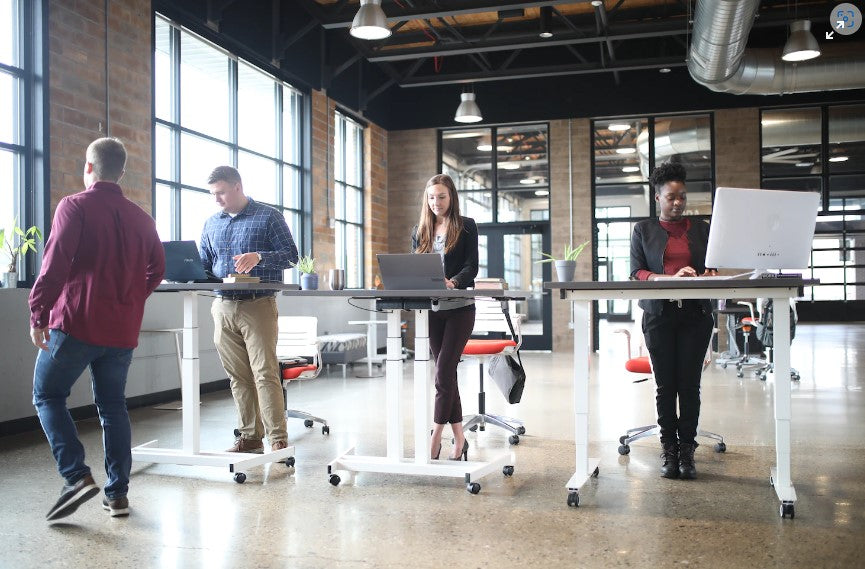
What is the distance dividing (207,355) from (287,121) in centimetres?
357

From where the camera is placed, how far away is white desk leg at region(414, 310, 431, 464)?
342 centimetres

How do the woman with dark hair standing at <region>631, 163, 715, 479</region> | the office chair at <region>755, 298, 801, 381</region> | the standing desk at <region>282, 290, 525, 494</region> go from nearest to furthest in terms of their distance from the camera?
the standing desk at <region>282, 290, 525, 494</region>, the woman with dark hair standing at <region>631, 163, 715, 479</region>, the office chair at <region>755, 298, 801, 381</region>

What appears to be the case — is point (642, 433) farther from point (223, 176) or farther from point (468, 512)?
point (223, 176)

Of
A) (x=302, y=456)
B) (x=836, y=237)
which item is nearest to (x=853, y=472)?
(x=302, y=456)

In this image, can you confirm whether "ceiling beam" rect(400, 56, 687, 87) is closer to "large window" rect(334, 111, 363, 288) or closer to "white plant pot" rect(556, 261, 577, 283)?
"large window" rect(334, 111, 363, 288)

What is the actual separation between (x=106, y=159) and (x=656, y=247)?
98.0 inches

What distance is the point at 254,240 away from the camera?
391 centimetres

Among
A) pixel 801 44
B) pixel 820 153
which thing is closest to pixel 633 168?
pixel 820 153

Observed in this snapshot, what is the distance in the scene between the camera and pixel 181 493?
3.34 metres

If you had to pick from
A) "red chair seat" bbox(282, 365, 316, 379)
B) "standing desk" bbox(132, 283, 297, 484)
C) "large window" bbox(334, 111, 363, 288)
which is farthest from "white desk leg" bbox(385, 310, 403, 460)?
"large window" bbox(334, 111, 363, 288)

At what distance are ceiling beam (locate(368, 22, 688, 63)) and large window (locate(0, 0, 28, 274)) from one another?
5.20 metres

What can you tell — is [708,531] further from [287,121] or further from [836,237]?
[836,237]

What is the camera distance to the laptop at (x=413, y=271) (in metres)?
3.24

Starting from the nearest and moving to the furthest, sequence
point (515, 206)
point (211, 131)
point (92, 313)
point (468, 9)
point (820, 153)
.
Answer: point (92, 313)
point (211, 131)
point (468, 9)
point (820, 153)
point (515, 206)
